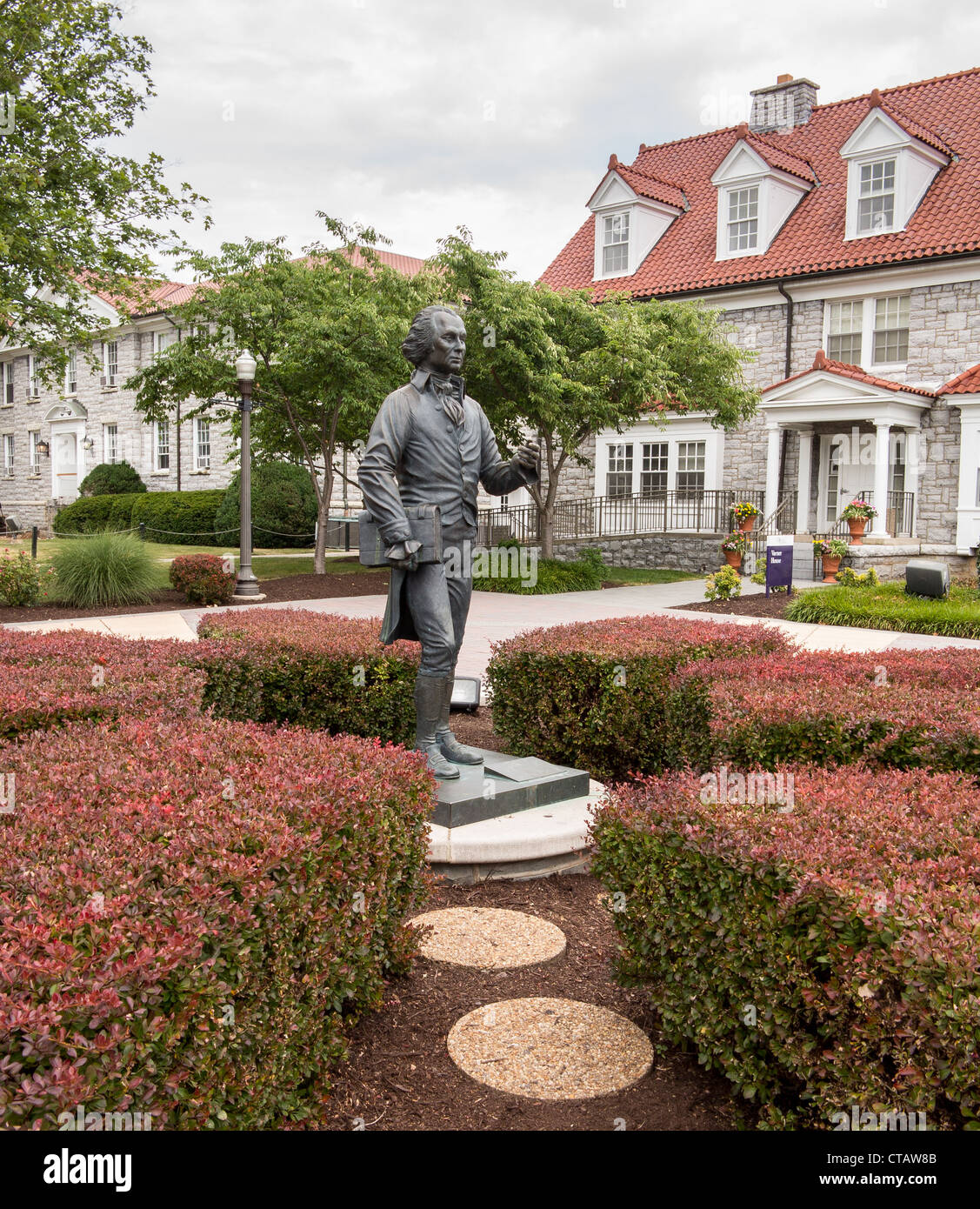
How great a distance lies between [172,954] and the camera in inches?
85.1

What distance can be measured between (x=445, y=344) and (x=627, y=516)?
21421mm

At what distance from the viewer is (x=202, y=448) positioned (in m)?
34.9

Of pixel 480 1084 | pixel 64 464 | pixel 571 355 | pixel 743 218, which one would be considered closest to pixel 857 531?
pixel 571 355

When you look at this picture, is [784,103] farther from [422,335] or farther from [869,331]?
[422,335]

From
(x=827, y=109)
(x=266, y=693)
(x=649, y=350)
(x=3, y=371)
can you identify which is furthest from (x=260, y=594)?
(x=3, y=371)

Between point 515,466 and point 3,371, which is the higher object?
point 3,371

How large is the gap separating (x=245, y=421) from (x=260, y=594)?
113 inches

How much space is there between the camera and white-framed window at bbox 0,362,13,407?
43.9 metres

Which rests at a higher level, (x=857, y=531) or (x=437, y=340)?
(x=437, y=340)

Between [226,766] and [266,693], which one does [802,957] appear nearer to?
[226,766]

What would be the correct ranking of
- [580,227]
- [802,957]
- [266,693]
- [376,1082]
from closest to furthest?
[802,957] → [376,1082] → [266,693] → [580,227]

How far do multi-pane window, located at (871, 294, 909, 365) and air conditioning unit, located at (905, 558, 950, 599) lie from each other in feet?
27.9

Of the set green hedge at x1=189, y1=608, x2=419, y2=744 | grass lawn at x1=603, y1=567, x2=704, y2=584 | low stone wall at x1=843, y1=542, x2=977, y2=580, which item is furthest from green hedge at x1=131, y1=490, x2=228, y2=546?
green hedge at x1=189, y1=608, x2=419, y2=744

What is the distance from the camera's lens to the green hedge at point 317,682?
6.21 metres
